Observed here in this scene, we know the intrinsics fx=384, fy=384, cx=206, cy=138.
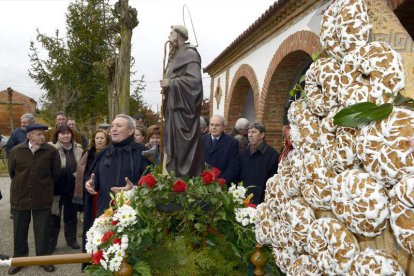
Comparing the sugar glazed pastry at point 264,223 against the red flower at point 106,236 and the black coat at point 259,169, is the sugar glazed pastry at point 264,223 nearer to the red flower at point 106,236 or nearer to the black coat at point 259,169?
the red flower at point 106,236

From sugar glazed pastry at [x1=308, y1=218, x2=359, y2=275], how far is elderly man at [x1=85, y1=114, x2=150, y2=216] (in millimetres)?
2655

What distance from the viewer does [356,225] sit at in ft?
3.84

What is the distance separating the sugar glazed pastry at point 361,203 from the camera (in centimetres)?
111

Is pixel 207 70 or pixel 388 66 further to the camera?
pixel 207 70

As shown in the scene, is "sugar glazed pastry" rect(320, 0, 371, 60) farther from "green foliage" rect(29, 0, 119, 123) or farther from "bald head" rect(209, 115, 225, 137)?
"green foliage" rect(29, 0, 119, 123)

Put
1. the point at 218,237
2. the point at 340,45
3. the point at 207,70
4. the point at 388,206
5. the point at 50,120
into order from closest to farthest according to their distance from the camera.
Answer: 1. the point at 388,206
2. the point at 340,45
3. the point at 218,237
4. the point at 207,70
5. the point at 50,120

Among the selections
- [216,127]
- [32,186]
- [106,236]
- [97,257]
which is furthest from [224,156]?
[97,257]

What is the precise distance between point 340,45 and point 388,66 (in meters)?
0.22

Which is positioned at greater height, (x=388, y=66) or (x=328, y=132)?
(x=388, y=66)

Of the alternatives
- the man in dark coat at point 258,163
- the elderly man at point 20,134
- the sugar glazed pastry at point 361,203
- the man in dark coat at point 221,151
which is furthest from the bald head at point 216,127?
the elderly man at point 20,134

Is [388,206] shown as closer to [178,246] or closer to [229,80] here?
[178,246]

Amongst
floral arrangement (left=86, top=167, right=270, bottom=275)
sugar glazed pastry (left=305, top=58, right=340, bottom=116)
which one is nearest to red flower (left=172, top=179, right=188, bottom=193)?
floral arrangement (left=86, top=167, right=270, bottom=275)

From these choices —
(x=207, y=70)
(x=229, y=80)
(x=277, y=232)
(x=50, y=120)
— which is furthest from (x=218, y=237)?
(x=50, y=120)

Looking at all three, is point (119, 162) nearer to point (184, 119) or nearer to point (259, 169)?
point (184, 119)
